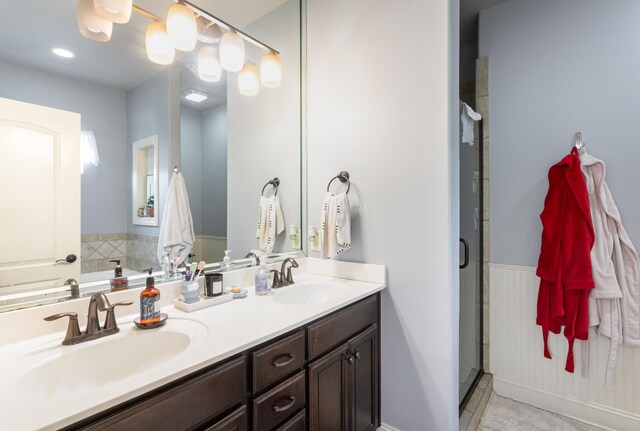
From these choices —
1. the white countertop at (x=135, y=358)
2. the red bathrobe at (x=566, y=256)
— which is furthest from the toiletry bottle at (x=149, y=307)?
the red bathrobe at (x=566, y=256)

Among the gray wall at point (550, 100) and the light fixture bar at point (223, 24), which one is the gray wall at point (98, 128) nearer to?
the light fixture bar at point (223, 24)

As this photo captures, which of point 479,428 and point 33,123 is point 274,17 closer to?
point 33,123

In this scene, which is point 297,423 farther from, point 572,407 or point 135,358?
point 572,407

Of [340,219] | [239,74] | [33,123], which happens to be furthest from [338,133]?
[33,123]

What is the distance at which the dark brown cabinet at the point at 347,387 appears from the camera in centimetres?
128

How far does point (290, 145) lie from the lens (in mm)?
2143

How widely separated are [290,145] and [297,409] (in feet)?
5.12

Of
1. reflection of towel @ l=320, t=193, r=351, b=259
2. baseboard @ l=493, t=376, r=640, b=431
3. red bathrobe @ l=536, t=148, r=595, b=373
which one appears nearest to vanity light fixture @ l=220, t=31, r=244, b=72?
reflection of towel @ l=320, t=193, r=351, b=259

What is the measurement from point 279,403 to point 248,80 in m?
1.72

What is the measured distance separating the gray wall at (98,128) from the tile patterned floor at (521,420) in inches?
91.6

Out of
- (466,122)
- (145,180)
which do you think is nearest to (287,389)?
(145,180)

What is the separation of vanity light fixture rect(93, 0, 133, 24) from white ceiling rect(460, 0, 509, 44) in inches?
85.3

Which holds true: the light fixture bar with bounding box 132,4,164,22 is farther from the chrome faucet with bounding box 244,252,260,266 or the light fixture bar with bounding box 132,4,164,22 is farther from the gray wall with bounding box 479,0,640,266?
the gray wall with bounding box 479,0,640,266

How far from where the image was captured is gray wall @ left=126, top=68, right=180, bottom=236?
135 cm
